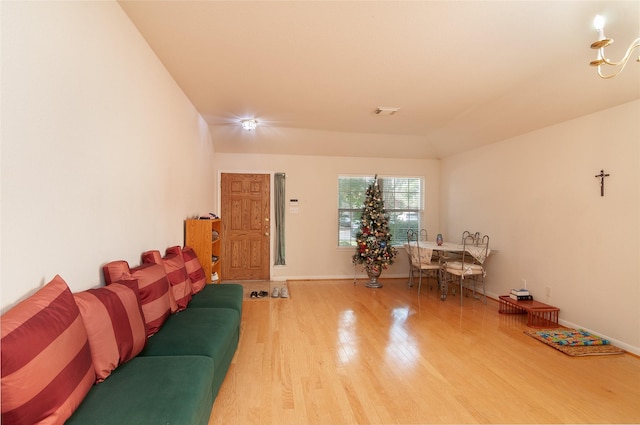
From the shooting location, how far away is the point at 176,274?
281cm

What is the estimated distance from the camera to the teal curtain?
604 cm

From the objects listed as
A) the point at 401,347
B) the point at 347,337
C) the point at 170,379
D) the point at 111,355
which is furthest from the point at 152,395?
the point at 401,347

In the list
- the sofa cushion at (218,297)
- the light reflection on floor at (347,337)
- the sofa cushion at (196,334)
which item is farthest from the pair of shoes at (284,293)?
the sofa cushion at (196,334)

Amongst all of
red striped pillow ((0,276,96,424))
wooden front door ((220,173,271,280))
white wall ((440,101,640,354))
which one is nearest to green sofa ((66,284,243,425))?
red striped pillow ((0,276,96,424))

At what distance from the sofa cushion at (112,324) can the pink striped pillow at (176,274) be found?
65 cm

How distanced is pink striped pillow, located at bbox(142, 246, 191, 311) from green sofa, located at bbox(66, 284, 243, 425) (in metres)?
0.23

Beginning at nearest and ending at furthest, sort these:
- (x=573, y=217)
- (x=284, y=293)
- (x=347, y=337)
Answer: (x=347, y=337) < (x=573, y=217) < (x=284, y=293)

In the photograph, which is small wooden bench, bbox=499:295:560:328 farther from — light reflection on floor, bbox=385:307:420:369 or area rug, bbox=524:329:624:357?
light reflection on floor, bbox=385:307:420:369

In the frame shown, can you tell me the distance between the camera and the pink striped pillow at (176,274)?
2.62 meters

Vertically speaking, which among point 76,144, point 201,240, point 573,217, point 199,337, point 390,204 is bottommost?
point 199,337

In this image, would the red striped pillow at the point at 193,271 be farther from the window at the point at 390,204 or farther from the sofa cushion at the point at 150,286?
the window at the point at 390,204

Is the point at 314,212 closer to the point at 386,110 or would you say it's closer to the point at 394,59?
the point at 386,110

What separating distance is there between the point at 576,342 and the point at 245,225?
5003mm

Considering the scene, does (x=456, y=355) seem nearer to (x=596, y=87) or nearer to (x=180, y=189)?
(x=596, y=87)
